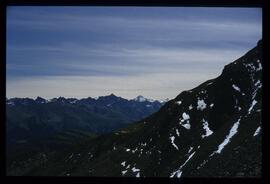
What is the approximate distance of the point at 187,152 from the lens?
94.6 m

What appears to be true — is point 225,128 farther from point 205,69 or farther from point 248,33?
point 248,33

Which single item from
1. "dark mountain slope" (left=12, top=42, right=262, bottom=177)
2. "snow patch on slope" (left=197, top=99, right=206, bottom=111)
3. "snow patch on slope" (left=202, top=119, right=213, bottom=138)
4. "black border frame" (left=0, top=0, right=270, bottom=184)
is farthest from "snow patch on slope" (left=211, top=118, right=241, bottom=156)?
"black border frame" (left=0, top=0, right=270, bottom=184)

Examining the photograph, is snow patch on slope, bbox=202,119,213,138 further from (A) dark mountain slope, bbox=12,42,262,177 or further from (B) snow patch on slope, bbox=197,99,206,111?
(B) snow patch on slope, bbox=197,99,206,111

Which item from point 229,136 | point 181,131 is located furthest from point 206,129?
point 229,136

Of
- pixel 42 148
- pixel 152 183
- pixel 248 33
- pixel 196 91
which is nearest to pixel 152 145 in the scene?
pixel 196 91

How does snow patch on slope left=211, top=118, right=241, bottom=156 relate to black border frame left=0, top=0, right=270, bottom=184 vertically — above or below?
below

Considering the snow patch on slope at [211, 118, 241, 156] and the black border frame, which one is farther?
the snow patch on slope at [211, 118, 241, 156]

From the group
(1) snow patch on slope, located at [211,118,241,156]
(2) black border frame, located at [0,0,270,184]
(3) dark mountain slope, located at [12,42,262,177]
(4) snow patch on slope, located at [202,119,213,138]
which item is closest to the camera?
(2) black border frame, located at [0,0,270,184]

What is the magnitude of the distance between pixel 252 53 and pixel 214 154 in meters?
39.7

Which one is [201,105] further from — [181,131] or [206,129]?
[181,131]
